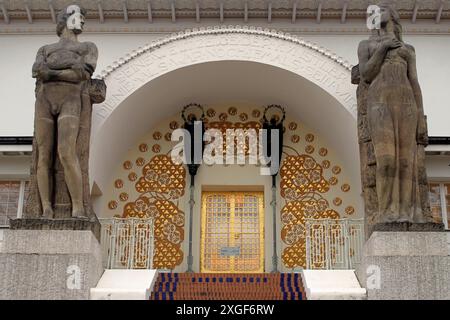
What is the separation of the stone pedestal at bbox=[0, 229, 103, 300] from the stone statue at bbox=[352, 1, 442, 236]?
367 centimetres

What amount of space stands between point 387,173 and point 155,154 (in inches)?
213

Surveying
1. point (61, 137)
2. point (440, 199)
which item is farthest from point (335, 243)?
point (61, 137)

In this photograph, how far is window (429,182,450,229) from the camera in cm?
1341

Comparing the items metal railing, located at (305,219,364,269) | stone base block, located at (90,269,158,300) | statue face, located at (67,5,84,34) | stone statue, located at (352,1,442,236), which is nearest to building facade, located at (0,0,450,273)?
metal railing, located at (305,219,364,269)

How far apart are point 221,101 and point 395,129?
486 cm

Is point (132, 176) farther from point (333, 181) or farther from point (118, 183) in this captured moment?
point (333, 181)

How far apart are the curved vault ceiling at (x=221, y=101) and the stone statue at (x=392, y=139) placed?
1948 millimetres

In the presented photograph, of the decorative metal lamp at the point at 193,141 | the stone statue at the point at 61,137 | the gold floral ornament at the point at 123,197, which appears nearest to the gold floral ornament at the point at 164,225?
the gold floral ornament at the point at 123,197

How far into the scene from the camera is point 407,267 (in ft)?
30.9

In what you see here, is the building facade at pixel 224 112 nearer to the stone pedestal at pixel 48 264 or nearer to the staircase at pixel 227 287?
the staircase at pixel 227 287

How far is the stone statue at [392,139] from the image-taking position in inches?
398

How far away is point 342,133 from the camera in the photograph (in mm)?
13219

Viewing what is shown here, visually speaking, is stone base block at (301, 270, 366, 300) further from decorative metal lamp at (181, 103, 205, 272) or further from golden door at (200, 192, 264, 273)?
decorative metal lamp at (181, 103, 205, 272)

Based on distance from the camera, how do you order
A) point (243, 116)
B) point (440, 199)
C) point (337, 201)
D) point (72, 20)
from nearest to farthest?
point (72, 20)
point (440, 199)
point (337, 201)
point (243, 116)
